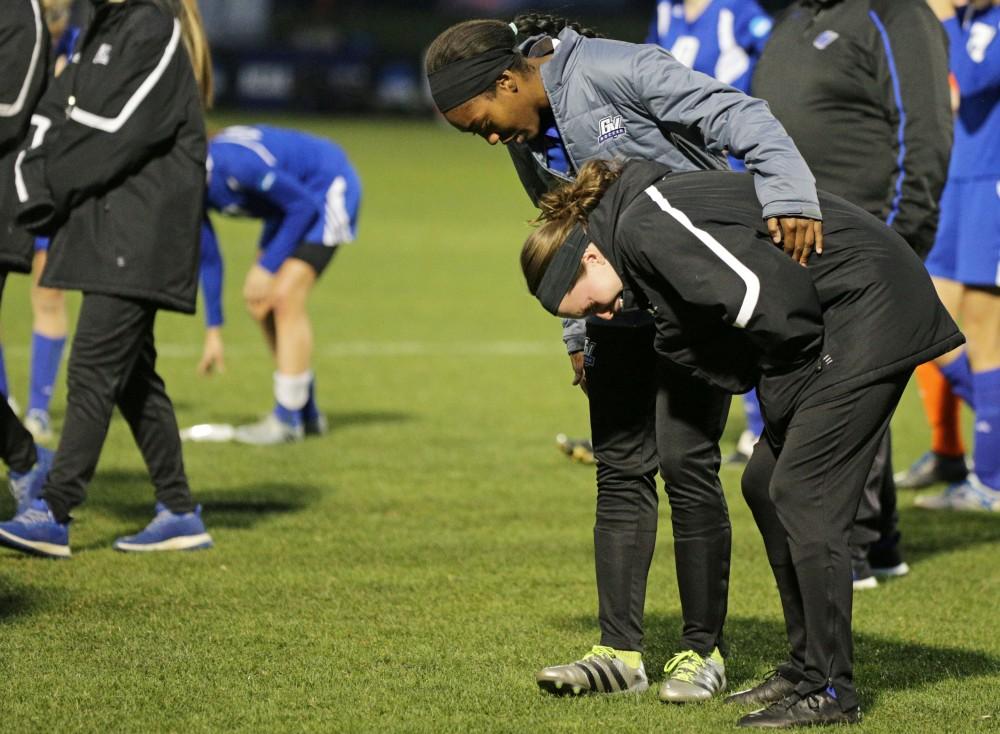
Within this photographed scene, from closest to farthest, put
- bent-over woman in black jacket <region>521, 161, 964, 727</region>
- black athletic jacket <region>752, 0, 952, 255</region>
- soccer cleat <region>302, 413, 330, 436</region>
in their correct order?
bent-over woman in black jacket <region>521, 161, 964, 727</region> < black athletic jacket <region>752, 0, 952, 255</region> < soccer cleat <region>302, 413, 330, 436</region>

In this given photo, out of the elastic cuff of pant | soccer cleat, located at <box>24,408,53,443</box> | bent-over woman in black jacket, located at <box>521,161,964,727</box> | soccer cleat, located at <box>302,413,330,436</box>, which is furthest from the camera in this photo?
soccer cleat, located at <box>302,413,330,436</box>

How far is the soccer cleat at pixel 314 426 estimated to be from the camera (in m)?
8.88

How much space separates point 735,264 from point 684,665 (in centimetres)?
122

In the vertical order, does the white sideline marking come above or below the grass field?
below

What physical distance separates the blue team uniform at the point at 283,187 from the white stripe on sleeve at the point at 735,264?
4.66 metres

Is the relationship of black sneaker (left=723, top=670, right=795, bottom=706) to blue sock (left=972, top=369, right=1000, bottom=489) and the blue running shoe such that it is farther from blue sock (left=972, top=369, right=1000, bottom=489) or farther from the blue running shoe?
blue sock (left=972, top=369, right=1000, bottom=489)

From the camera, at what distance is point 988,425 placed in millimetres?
7109

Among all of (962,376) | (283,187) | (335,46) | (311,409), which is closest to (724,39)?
(962,376)

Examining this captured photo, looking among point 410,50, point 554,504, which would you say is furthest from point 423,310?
point 410,50

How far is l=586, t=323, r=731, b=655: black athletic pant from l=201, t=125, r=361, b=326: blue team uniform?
4.16 meters

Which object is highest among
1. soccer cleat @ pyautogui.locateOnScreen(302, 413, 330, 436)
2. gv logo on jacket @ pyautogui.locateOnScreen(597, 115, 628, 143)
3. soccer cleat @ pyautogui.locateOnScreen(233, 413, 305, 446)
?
gv logo on jacket @ pyautogui.locateOnScreen(597, 115, 628, 143)

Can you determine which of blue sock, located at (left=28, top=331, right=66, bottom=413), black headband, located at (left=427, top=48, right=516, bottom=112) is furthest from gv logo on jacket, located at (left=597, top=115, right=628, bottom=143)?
blue sock, located at (left=28, top=331, right=66, bottom=413)

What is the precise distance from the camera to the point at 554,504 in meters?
7.17

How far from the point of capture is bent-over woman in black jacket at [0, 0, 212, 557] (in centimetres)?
564
